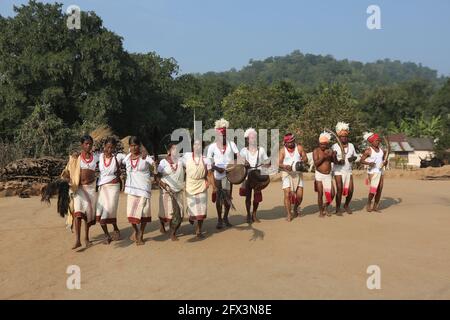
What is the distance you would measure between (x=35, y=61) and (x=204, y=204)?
67.2ft

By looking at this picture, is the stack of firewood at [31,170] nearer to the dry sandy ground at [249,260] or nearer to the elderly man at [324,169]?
the dry sandy ground at [249,260]

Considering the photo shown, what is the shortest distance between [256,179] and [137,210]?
2.18 m

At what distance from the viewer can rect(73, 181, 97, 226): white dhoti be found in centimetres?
688

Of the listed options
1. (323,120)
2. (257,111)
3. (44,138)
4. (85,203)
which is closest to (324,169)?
(85,203)

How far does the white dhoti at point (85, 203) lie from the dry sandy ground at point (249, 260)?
1.54 ft

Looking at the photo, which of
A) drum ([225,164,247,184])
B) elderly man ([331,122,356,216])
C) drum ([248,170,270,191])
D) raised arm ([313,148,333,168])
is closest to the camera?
drum ([225,164,247,184])

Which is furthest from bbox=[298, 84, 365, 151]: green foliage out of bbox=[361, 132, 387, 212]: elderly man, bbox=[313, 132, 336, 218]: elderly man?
bbox=[313, 132, 336, 218]: elderly man

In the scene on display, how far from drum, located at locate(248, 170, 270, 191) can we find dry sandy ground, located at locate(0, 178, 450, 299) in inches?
26.4

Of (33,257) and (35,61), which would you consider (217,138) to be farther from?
(35,61)

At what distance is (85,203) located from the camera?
273 inches

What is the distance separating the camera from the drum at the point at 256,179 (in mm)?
8094

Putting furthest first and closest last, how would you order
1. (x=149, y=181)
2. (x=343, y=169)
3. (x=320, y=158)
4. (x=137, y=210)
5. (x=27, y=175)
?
(x=27, y=175), (x=343, y=169), (x=320, y=158), (x=149, y=181), (x=137, y=210)

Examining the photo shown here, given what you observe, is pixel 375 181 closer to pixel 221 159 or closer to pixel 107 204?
pixel 221 159

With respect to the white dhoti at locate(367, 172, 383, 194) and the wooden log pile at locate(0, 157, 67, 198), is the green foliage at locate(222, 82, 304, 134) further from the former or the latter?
the white dhoti at locate(367, 172, 383, 194)
